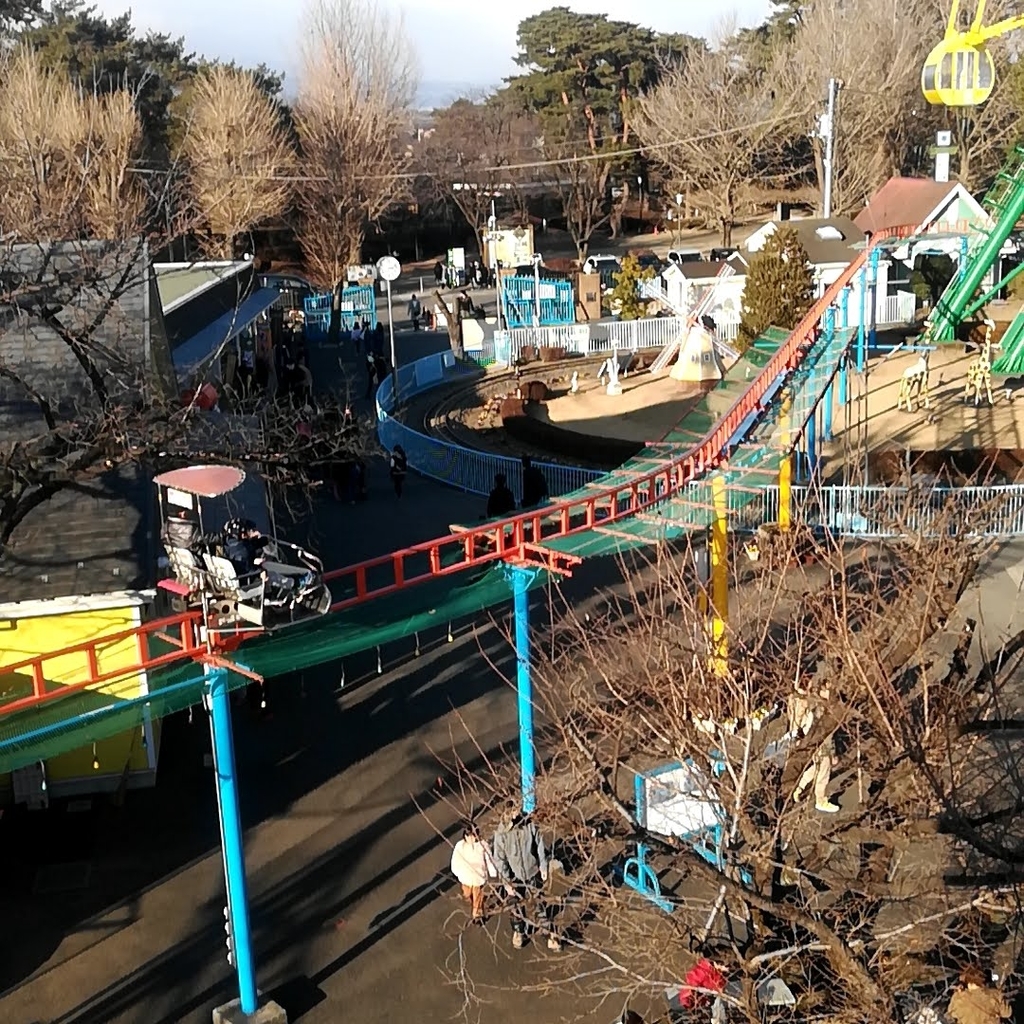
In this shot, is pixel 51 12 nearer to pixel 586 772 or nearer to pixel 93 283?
pixel 93 283

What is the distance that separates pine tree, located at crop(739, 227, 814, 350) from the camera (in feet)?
88.6

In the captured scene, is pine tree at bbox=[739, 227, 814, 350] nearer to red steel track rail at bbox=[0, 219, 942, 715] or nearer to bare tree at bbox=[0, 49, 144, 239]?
red steel track rail at bbox=[0, 219, 942, 715]

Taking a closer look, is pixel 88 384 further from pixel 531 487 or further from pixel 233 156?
pixel 233 156

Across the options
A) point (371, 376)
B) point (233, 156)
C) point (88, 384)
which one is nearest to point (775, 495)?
point (88, 384)

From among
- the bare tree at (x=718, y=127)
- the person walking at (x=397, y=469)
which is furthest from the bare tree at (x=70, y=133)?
the bare tree at (x=718, y=127)

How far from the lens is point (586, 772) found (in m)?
6.89

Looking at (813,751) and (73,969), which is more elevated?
(813,751)

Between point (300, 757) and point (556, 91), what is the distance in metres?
67.5

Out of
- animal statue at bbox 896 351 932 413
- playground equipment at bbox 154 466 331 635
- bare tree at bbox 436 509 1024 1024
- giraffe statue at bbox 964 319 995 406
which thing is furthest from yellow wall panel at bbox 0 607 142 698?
giraffe statue at bbox 964 319 995 406

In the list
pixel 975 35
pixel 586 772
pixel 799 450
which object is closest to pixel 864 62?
pixel 975 35

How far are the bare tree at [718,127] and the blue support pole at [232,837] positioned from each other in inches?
1991

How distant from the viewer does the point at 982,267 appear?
26.0 m

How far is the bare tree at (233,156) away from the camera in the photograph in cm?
4519

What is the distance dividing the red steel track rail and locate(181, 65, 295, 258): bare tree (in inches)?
1253
